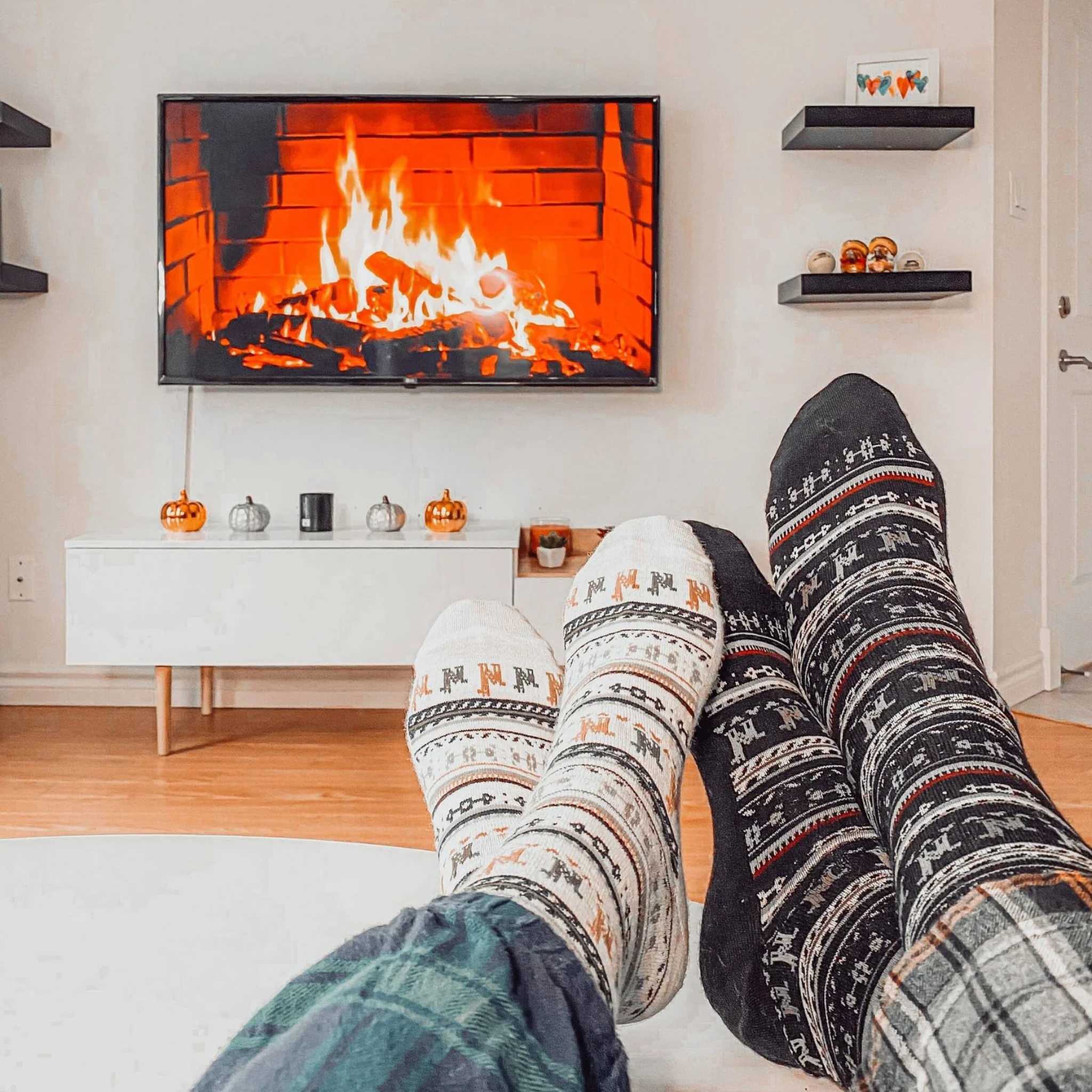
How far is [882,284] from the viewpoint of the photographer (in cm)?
247

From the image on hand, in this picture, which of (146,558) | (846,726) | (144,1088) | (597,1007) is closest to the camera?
(597,1007)

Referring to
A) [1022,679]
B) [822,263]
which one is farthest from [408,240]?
[1022,679]

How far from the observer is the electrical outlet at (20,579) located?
9.02ft

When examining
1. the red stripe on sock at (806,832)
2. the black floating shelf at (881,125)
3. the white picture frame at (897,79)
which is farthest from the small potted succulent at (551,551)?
the red stripe on sock at (806,832)

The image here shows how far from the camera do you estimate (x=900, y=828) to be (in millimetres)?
713

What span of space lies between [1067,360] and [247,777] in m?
2.33

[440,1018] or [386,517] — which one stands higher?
[386,517]

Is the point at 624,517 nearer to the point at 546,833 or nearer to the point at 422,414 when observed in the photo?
the point at 422,414

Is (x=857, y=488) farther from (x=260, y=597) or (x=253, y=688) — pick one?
(x=253, y=688)

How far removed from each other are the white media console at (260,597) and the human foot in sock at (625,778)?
3.96 ft

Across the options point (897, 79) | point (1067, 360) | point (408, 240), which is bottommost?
point (1067, 360)

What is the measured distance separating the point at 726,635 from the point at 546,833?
486 millimetres

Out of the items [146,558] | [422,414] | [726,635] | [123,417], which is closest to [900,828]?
[726,635]

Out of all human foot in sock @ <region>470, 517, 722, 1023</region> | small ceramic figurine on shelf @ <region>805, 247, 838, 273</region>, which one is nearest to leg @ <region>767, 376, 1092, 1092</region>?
human foot in sock @ <region>470, 517, 722, 1023</region>
